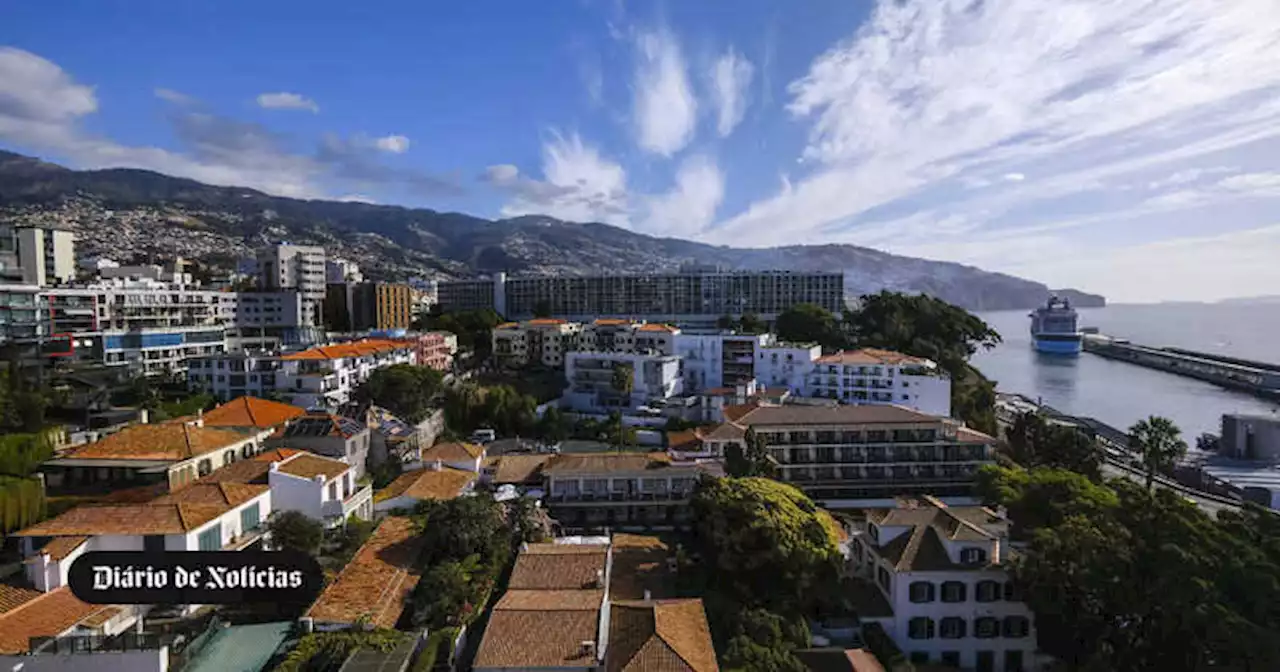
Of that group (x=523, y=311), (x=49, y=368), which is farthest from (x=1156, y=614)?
(x=523, y=311)

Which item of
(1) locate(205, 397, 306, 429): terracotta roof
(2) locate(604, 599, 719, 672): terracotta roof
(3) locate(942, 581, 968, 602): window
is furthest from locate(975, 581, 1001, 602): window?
(1) locate(205, 397, 306, 429): terracotta roof

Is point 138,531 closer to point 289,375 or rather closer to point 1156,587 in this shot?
point 1156,587

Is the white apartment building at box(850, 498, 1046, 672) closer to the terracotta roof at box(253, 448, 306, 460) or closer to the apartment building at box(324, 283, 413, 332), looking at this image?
the terracotta roof at box(253, 448, 306, 460)

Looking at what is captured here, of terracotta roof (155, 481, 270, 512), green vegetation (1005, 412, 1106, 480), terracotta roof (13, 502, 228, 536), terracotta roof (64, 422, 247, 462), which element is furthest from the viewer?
green vegetation (1005, 412, 1106, 480)

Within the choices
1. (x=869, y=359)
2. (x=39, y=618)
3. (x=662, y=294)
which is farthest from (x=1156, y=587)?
(x=662, y=294)

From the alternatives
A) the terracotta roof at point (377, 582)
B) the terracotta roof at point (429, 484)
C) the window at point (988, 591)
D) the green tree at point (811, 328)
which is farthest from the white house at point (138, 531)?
the green tree at point (811, 328)
